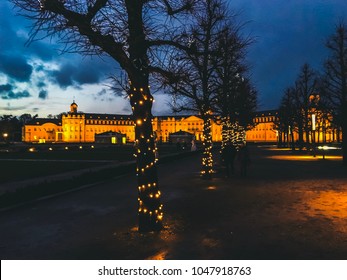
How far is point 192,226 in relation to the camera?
8.15 meters

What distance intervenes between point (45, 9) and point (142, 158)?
359 cm

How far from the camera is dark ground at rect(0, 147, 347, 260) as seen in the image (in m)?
6.26

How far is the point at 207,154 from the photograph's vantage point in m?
18.2

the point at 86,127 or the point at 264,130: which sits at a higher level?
the point at 86,127

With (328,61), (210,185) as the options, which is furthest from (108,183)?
(328,61)

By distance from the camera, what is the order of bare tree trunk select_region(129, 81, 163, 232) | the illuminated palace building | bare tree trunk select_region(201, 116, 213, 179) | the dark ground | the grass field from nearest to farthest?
the dark ground < bare tree trunk select_region(129, 81, 163, 232) < bare tree trunk select_region(201, 116, 213, 179) < the grass field < the illuminated palace building

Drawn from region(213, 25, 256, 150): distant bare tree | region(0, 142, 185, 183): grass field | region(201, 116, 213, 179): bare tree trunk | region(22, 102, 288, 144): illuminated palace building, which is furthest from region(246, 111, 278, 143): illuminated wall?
region(201, 116, 213, 179): bare tree trunk

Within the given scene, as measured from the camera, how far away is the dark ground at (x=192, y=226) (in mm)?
6262

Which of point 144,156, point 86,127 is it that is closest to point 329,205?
point 144,156

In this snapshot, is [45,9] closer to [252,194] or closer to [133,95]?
[133,95]

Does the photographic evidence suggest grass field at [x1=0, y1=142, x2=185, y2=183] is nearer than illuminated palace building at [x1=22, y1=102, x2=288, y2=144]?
Yes

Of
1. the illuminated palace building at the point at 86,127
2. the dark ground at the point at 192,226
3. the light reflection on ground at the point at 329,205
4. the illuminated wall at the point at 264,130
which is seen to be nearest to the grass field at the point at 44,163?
the dark ground at the point at 192,226

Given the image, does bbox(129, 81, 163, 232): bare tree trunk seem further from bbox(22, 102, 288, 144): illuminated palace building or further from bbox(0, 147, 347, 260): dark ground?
bbox(22, 102, 288, 144): illuminated palace building

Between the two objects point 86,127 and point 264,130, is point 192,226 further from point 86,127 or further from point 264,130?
point 86,127
